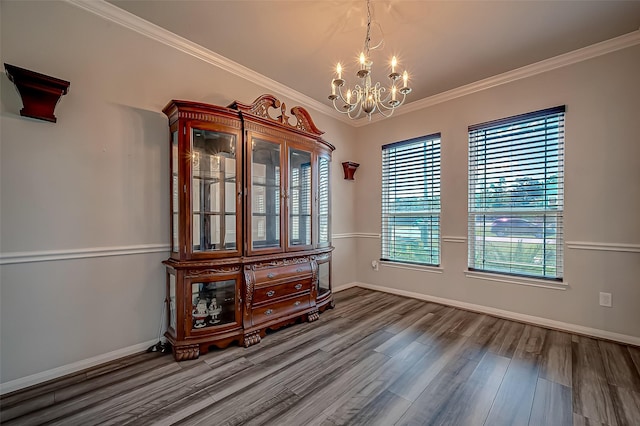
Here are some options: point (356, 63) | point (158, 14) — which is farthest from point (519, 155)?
point (158, 14)

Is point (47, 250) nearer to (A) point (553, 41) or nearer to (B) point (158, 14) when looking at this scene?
(B) point (158, 14)

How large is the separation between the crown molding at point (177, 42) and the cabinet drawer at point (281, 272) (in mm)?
2127

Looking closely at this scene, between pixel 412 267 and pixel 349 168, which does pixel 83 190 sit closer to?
pixel 349 168

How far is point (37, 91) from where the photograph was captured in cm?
180

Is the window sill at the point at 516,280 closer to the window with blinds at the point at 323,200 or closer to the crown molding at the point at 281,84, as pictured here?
the window with blinds at the point at 323,200

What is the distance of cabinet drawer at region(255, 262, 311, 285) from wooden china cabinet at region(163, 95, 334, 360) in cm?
1

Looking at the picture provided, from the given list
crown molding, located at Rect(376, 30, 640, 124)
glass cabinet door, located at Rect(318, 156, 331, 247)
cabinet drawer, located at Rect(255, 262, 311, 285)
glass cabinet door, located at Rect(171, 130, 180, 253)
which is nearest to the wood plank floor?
cabinet drawer, located at Rect(255, 262, 311, 285)

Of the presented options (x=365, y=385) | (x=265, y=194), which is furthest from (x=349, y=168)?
(x=365, y=385)

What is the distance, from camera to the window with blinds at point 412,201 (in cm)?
371

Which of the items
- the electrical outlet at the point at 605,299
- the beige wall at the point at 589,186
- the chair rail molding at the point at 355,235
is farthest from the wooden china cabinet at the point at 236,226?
the electrical outlet at the point at 605,299

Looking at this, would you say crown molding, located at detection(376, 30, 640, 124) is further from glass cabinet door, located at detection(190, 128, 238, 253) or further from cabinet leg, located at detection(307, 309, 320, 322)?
cabinet leg, located at detection(307, 309, 320, 322)

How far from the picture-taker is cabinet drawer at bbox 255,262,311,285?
2.60 meters

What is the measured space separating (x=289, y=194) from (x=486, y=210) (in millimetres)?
2336

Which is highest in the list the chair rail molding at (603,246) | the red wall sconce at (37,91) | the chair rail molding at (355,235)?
the red wall sconce at (37,91)
